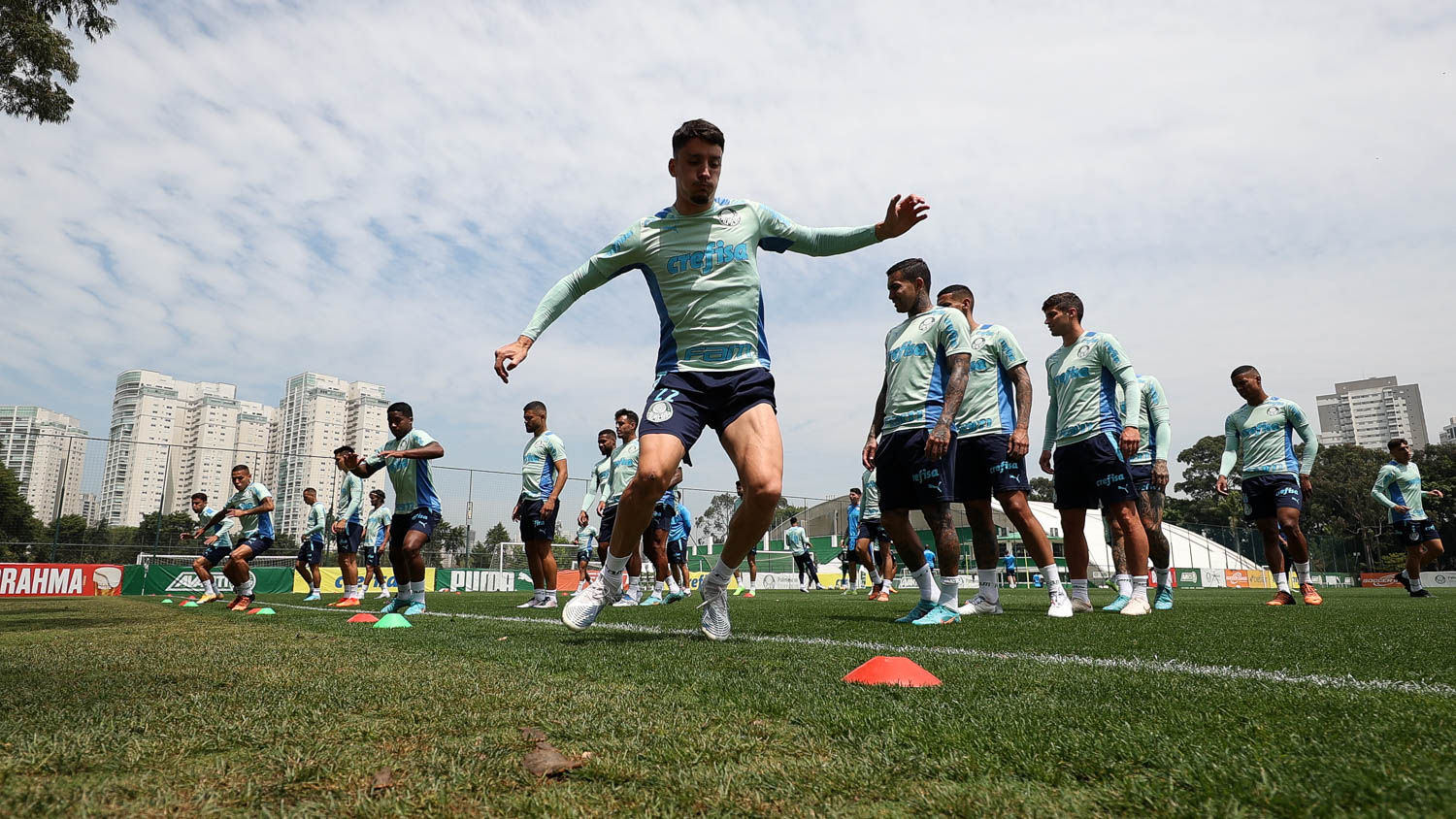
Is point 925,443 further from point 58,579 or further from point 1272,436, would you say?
point 58,579

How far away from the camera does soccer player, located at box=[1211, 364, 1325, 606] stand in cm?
814

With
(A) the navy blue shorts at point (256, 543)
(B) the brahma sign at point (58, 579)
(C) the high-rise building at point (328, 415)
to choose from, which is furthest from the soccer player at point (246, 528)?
(C) the high-rise building at point (328, 415)

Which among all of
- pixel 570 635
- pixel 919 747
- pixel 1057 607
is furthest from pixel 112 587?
pixel 919 747

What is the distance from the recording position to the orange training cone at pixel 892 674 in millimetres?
2492

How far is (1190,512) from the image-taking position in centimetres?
7388

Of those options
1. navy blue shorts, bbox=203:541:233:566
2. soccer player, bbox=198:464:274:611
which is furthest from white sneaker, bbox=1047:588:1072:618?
navy blue shorts, bbox=203:541:233:566

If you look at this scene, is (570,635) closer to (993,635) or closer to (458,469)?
(993,635)

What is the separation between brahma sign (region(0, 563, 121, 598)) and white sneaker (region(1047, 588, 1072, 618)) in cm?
2299

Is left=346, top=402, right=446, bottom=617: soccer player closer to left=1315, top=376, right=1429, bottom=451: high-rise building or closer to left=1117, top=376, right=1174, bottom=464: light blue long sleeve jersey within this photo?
left=1117, top=376, right=1174, bottom=464: light blue long sleeve jersey

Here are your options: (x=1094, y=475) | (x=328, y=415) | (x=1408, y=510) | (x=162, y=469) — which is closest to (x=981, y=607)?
(x=1094, y=475)

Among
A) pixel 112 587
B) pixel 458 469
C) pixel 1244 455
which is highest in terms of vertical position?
pixel 458 469

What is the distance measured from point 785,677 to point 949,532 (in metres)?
3.35

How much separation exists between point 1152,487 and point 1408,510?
16.0 feet

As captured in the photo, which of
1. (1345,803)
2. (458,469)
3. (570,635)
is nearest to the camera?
(1345,803)
